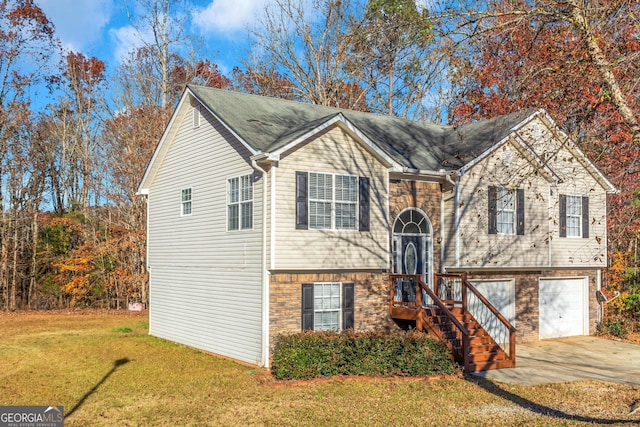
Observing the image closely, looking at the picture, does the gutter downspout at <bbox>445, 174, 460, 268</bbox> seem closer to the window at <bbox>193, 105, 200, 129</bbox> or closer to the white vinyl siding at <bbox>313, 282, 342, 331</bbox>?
the white vinyl siding at <bbox>313, 282, 342, 331</bbox>

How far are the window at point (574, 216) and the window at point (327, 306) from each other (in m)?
8.62

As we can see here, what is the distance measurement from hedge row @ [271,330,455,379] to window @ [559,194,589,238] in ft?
28.6

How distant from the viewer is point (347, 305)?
1555 centimetres

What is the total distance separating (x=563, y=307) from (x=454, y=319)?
8.23 m

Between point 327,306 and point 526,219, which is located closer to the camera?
point 327,306

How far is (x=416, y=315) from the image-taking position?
1534cm

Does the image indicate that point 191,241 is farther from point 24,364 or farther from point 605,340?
point 605,340

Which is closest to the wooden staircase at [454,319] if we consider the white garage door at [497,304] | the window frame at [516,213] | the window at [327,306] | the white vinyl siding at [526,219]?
the white garage door at [497,304]

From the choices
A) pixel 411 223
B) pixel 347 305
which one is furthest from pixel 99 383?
pixel 411 223

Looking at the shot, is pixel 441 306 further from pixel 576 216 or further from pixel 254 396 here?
pixel 576 216

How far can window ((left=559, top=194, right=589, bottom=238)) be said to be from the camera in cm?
2017

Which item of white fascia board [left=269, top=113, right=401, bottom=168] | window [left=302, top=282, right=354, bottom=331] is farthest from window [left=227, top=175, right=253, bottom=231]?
window [left=302, top=282, right=354, bottom=331]

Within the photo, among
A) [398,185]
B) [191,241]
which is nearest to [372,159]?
[398,185]

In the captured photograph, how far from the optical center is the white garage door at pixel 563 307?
20.5m
